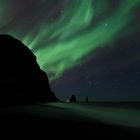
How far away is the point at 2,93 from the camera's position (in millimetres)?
87125

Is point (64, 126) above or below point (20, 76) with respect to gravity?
below

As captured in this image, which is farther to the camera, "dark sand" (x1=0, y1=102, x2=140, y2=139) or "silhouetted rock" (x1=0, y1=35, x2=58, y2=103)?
"silhouetted rock" (x1=0, y1=35, x2=58, y2=103)

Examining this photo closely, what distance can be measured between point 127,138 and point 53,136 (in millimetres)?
4016

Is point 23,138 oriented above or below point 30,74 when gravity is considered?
below

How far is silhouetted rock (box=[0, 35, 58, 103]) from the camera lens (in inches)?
3777

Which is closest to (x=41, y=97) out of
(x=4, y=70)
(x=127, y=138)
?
(x=4, y=70)

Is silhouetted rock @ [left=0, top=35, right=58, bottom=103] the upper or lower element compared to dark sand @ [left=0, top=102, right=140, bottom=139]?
upper

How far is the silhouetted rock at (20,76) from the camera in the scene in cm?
9594

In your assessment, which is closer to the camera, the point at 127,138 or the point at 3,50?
the point at 127,138

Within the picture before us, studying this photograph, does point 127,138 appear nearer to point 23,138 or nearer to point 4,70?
point 23,138

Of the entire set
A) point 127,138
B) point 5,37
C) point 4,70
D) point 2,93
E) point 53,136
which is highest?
point 5,37

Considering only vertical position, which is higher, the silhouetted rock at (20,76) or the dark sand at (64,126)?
the silhouetted rock at (20,76)

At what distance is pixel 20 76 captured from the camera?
108 m

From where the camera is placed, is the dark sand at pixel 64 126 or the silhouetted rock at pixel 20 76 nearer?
the dark sand at pixel 64 126
